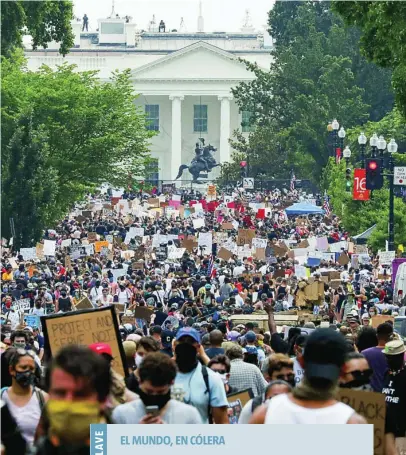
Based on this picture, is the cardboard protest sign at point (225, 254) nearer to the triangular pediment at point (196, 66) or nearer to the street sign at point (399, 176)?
the street sign at point (399, 176)

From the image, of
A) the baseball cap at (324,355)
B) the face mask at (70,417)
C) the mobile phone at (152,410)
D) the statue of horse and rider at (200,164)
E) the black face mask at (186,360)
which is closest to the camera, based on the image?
the face mask at (70,417)

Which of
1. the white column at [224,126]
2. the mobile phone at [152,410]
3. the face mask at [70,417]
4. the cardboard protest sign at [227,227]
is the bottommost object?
the cardboard protest sign at [227,227]

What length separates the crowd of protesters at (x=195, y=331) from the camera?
6492 millimetres

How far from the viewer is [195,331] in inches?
384

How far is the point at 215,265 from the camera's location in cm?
3550

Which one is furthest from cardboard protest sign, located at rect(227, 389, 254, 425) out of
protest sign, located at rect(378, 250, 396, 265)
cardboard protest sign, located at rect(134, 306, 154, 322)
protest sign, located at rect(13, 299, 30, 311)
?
protest sign, located at rect(378, 250, 396, 265)

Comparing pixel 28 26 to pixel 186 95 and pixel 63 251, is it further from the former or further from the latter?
pixel 186 95

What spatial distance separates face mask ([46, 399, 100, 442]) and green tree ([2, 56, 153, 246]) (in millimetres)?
41908

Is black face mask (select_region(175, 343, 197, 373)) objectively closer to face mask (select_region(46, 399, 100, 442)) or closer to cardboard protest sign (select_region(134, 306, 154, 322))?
face mask (select_region(46, 399, 100, 442))

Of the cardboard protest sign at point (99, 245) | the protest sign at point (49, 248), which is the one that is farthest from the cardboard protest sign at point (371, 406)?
the cardboard protest sign at point (99, 245)

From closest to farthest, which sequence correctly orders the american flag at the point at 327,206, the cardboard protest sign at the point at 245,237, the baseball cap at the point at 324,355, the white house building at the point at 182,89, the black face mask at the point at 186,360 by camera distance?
the baseball cap at the point at 324,355 → the black face mask at the point at 186,360 → the cardboard protest sign at the point at 245,237 → the american flag at the point at 327,206 → the white house building at the point at 182,89

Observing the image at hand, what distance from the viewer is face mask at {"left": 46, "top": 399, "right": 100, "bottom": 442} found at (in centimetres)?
574

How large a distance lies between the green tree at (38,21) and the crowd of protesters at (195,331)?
4752mm

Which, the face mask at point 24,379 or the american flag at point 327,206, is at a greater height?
the face mask at point 24,379
